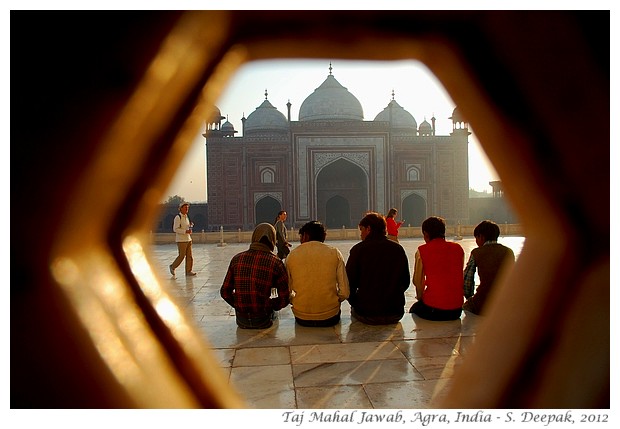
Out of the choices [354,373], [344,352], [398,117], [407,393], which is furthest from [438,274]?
[398,117]

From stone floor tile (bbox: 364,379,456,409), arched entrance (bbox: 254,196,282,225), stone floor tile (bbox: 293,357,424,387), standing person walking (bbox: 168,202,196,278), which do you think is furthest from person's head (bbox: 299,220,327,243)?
arched entrance (bbox: 254,196,282,225)

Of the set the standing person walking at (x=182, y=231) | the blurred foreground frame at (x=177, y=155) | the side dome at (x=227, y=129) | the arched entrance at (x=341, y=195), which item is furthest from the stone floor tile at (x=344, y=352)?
the side dome at (x=227, y=129)

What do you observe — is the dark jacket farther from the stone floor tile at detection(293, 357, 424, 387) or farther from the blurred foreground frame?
the blurred foreground frame

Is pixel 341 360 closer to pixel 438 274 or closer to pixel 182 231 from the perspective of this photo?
pixel 438 274

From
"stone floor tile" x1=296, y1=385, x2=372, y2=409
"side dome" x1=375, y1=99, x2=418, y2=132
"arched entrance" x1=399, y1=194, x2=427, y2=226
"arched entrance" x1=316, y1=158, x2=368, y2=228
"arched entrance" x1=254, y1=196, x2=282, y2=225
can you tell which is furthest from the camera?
"side dome" x1=375, y1=99, x2=418, y2=132

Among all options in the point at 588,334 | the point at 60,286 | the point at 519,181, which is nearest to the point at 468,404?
the point at 588,334

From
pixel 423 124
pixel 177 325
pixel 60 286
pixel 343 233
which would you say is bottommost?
pixel 343 233

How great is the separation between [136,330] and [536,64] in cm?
95

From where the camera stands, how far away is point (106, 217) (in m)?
0.91

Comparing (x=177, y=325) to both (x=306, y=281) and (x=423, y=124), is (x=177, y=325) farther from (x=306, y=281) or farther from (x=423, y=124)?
(x=423, y=124)

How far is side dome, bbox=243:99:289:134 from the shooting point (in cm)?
2347

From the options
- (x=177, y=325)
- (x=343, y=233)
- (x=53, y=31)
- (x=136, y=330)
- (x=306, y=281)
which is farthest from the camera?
(x=343, y=233)

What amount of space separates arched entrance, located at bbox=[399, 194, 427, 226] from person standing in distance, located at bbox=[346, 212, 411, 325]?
756 inches

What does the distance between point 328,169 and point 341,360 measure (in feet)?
67.3
